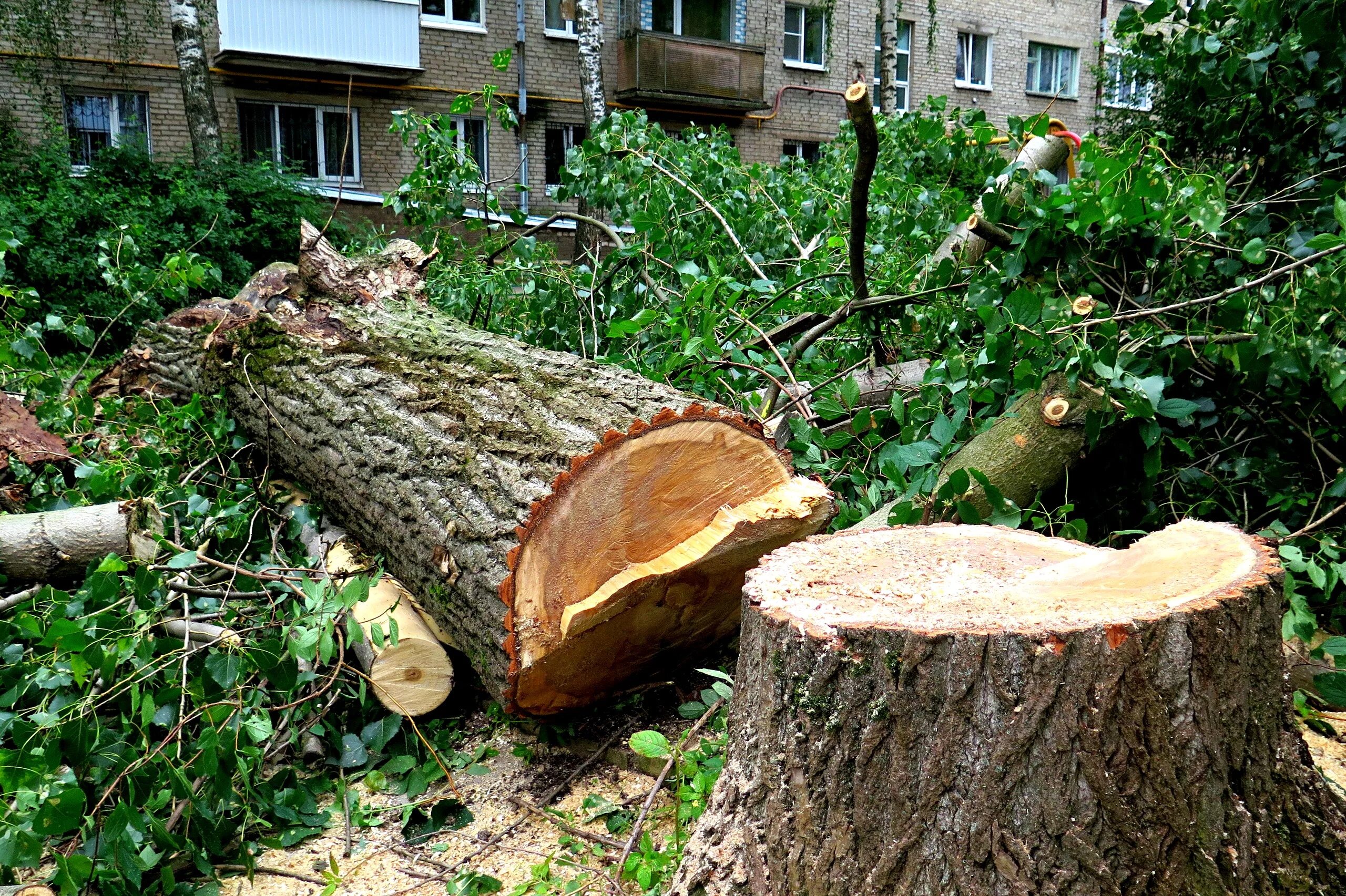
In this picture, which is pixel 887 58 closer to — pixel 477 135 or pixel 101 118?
pixel 477 135

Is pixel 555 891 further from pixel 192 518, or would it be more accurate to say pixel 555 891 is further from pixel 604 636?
pixel 192 518

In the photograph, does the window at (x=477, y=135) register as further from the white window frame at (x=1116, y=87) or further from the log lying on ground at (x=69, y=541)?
the log lying on ground at (x=69, y=541)

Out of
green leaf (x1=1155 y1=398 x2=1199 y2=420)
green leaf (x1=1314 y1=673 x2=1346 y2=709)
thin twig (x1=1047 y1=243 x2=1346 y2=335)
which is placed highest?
thin twig (x1=1047 y1=243 x2=1346 y2=335)

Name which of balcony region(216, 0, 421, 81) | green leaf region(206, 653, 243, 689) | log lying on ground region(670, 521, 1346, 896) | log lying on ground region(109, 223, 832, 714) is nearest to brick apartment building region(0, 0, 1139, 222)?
balcony region(216, 0, 421, 81)

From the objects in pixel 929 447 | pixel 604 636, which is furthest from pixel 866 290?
pixel 604 636

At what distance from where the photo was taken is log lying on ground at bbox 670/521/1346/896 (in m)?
1.52

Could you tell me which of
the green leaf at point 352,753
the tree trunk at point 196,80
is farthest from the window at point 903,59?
the green leaf at point 352,753

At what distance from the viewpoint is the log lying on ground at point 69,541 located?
11.2ft

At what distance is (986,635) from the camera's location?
151 centimetres

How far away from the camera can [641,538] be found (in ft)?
8.30

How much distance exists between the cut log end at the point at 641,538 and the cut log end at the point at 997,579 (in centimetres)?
53

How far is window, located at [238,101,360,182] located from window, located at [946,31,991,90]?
12367 mm

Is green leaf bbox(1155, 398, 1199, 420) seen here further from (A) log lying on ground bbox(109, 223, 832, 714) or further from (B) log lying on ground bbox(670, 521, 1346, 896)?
(B) log lying on ground bbox(670, 521, 1346, 896)

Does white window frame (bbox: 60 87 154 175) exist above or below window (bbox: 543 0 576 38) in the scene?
below
